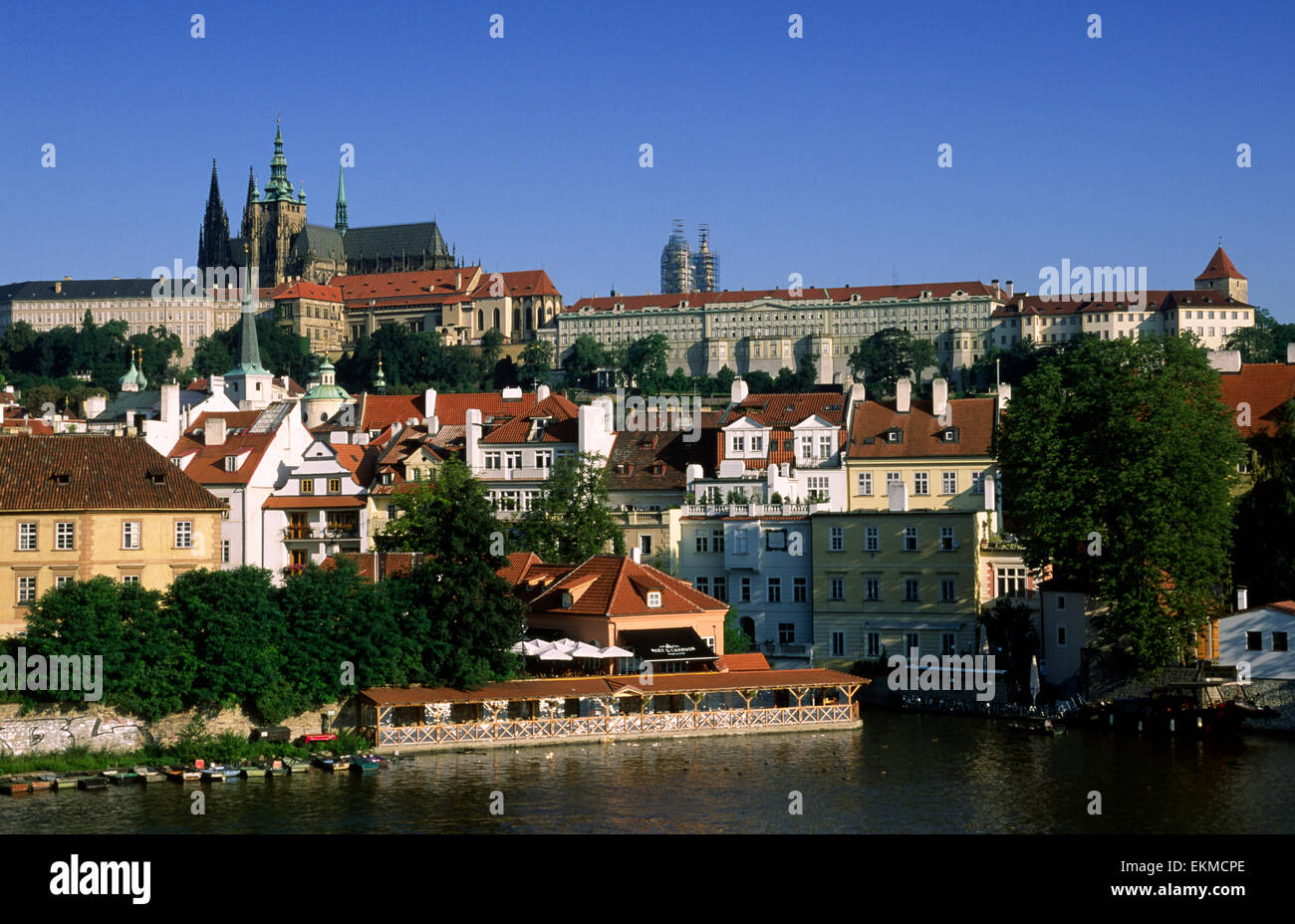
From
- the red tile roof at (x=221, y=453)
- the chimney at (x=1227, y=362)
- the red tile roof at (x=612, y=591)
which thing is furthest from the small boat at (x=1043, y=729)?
the red tile roof at (x=221, y=453)

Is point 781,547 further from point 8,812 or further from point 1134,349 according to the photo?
point 8,812

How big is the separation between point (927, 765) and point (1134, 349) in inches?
845

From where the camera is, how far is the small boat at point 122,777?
41656 millimetres

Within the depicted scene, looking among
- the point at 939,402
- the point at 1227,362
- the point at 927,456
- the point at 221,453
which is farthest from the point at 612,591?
the point at 1227,362

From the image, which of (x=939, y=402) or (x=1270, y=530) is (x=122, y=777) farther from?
(x=939, y=402)

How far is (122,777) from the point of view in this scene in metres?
41.8

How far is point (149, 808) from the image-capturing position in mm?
38469

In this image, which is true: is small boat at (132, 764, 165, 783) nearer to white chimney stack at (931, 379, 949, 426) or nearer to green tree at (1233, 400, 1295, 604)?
green tree at (1233, 400, 1295, 604)

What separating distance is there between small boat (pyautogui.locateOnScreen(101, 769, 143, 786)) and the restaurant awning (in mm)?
16484

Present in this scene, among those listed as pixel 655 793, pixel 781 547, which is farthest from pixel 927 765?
pixel 781 547

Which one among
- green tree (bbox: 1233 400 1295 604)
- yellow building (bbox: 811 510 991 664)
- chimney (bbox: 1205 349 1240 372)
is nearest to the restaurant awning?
yellow building (bbox: 811 510 991 664)

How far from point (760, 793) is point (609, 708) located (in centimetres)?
993

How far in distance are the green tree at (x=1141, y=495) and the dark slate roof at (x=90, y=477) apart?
28.6 meters
